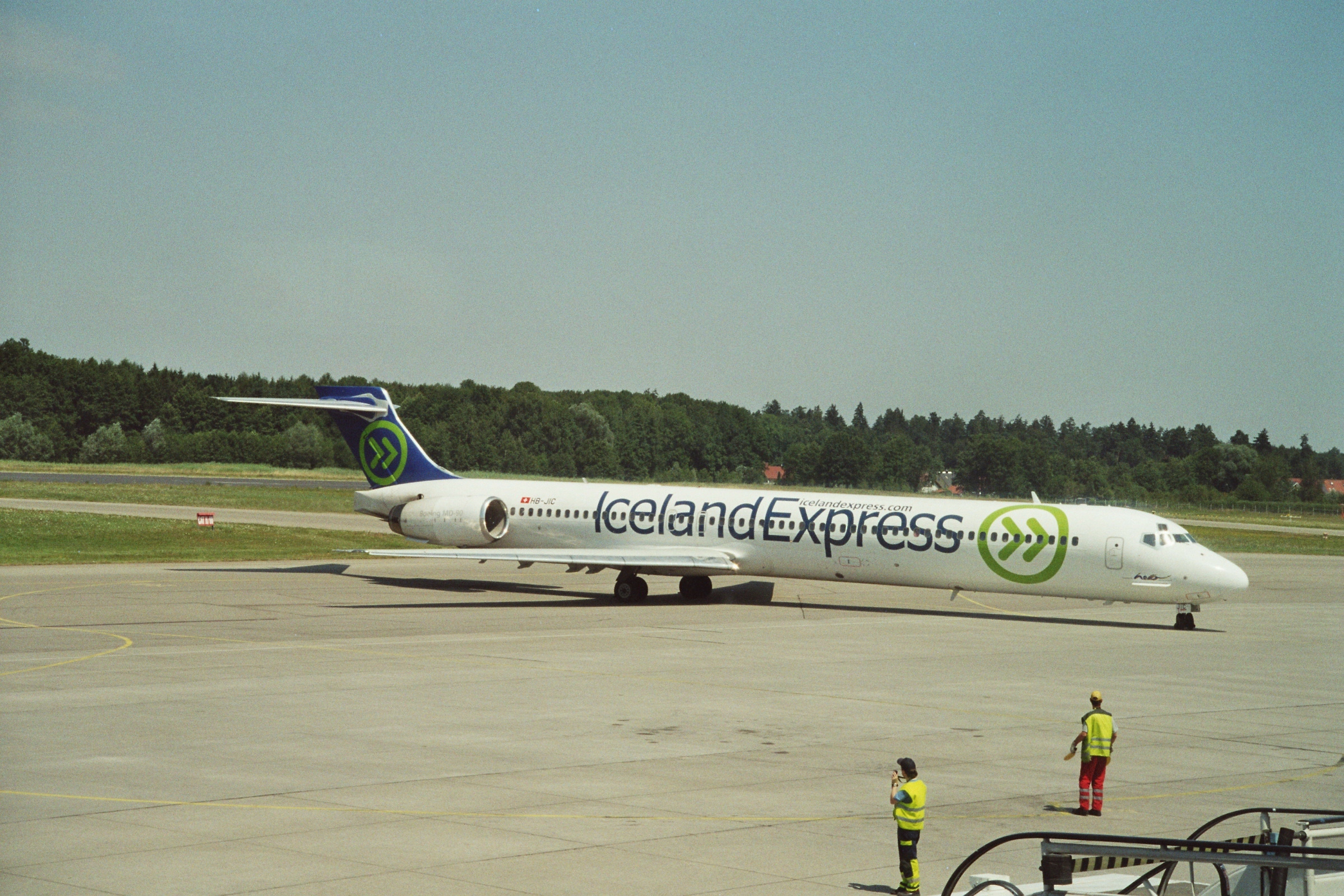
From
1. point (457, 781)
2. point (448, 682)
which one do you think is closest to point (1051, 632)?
point (448, 682)

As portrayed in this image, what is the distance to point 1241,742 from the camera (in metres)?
21.2

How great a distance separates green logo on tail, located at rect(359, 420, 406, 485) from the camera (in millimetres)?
48281

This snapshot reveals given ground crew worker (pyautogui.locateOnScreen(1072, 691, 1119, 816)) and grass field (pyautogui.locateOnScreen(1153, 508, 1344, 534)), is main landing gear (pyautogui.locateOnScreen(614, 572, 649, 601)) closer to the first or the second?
ground crew worker (pyautogui.locateOnScreen(1072, 691, 1119, 816))

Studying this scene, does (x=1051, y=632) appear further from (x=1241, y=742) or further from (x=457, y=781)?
(x=457, y=781)

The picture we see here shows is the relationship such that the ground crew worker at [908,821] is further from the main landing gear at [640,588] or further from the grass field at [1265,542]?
the grass field at [1265,542]

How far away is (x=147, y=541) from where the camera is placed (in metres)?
58.8

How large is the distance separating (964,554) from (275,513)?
53713 millimetres

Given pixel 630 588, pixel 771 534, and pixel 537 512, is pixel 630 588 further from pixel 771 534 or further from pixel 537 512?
pixel 771 534

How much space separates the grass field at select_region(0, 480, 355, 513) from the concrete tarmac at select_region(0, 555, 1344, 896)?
49930mm

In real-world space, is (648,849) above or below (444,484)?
below

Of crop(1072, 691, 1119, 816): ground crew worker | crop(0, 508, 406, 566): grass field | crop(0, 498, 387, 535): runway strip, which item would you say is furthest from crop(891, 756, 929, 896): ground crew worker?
crop(0, 498, 387, 535): runway strip

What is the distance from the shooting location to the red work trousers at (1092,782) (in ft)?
52.7

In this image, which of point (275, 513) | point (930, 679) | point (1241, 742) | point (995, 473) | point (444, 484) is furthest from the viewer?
point (995, 473)

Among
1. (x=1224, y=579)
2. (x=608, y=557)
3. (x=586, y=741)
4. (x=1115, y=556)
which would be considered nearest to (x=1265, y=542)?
(x=1224, y=579)
